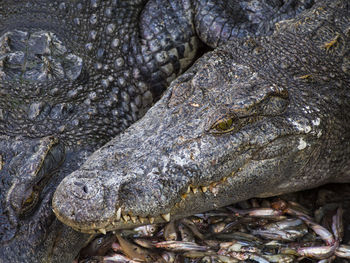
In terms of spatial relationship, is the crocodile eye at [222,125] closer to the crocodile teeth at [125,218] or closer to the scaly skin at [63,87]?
the crocodile teeth at [125,218]

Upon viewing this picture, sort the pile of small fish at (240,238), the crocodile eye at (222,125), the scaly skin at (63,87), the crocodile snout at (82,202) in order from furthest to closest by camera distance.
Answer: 1. the pile of small fish at (240,238)
2. the scaly skin at (63,87)
3. the crocodile eye at (222,125)
4. the crocodile snout at (82,202)

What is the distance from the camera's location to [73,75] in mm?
3217

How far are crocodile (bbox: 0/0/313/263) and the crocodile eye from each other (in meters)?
0.86

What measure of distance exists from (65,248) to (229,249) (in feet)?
2.74

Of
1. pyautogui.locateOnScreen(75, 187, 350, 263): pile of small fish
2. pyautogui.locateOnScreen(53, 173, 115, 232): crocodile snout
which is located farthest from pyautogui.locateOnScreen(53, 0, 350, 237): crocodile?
pyautogui.locateOnScreen(75, 187, 350, 263): pile of small fish

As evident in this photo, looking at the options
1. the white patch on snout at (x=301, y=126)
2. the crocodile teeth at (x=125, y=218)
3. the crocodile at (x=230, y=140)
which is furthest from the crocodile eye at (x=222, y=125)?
the crocodile teeth at (x=125, y=218)

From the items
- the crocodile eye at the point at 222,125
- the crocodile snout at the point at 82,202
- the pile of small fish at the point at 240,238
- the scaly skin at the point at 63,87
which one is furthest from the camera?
the pile of small fish at the point at 240,238

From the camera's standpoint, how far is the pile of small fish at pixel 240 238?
2.62 metres

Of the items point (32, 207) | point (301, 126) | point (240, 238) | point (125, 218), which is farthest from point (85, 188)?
point (301, 126)

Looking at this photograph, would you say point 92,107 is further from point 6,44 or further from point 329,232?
point 329,232

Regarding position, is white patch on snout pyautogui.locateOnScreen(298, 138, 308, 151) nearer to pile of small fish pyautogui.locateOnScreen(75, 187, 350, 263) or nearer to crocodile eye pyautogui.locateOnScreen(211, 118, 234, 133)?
crocodile eye pyautogui.locateOnScreen(211, 118, 234, 133)

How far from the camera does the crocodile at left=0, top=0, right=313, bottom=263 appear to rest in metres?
2.51

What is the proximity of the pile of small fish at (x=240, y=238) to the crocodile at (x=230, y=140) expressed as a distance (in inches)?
7.2

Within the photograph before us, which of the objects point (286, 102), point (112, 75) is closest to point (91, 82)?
point (112, 75)
